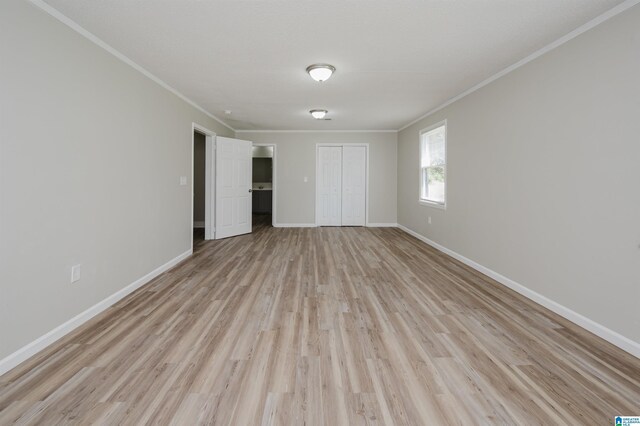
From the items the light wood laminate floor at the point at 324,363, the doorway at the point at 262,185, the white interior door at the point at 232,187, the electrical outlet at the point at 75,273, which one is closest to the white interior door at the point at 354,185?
the white interior door at the point at 232,187

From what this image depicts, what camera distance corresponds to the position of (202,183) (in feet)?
25.1

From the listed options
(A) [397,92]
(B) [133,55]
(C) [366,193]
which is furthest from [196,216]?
(A) [397,92]

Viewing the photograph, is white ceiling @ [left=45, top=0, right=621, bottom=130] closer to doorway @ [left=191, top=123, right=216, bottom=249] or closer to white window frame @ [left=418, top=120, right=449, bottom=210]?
white window frame @ [left=418, top=120, right=449, bottom=210]

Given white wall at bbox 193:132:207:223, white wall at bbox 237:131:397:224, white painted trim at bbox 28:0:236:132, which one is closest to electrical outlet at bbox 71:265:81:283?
white painted trim at bbox 28:0:236:132

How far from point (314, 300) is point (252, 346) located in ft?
3.14

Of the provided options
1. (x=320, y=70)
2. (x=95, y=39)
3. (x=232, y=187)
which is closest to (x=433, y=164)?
(x=320, y=70)

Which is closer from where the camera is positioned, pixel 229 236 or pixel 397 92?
pixel 397 92

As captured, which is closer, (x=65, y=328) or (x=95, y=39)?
(x=65, y=328)

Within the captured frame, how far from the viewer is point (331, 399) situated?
163 centimetres

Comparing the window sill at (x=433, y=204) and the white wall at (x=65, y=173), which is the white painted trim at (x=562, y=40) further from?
the white wall at (x=65, y=173)

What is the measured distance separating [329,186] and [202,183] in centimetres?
308

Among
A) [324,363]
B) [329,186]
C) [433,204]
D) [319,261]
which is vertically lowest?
[324,363]

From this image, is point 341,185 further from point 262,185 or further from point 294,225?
point 262,185

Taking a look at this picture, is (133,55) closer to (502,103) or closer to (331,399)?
(331,399)
